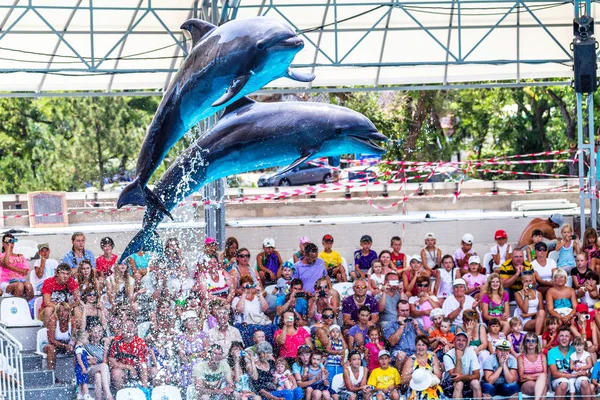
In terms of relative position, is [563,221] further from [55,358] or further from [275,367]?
[55,358]

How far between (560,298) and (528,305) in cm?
39

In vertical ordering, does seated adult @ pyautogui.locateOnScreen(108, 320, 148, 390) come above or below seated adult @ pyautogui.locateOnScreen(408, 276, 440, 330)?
below

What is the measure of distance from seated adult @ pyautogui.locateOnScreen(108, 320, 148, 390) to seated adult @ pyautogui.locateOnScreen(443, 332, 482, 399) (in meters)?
3.34

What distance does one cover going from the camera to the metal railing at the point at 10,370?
37.6ft

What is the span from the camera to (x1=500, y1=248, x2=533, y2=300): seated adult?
44.8 feet

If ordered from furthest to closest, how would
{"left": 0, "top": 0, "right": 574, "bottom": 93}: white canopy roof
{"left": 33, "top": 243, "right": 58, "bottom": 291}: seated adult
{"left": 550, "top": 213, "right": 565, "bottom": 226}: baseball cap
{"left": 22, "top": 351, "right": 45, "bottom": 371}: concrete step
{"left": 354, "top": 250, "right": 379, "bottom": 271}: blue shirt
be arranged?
{"left": 0, "top": 0, "right": 574, "bottom": 93}: white canopy roof < {"left": 550, "top": 213, "right": 565, "bottom": 226}: baseball cap < {"left": 354, "top": 250, "right": 379, "bottom": 271}: blue shirt < {"left": 33, "top": 243, "right": 58, "bottom": 291}: seated adult < {"left": 22, "top": 351, "right": 45, "bottom": 371}: concrete step

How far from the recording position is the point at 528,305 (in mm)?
13258

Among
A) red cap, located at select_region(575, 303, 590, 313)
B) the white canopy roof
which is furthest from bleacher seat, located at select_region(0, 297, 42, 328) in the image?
red cap, located at select_region(575, 303, 590, 313)

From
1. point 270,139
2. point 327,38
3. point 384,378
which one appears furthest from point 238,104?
point 327,38

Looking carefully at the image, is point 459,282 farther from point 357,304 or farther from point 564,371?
point 564,371

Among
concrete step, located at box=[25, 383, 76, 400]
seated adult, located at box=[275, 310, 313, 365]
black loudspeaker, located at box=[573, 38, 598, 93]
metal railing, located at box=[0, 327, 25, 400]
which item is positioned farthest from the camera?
black loudspeaker, located at box=[573, 38, 598, 93]

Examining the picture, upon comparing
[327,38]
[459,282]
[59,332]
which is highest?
[327,38]

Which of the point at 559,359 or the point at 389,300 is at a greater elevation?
the point at 389,300

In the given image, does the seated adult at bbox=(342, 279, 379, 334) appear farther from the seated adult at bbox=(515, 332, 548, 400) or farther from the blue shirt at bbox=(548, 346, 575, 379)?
the blue shirt at bbox=(548, 346, 575, 379)
